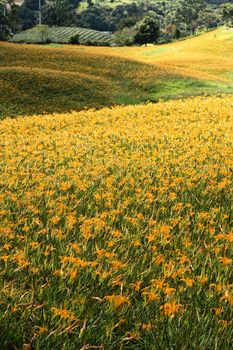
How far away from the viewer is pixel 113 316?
394cm

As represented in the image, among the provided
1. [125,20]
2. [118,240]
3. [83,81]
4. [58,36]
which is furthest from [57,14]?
[118,240]

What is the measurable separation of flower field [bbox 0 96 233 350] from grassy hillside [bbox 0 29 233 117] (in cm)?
1128

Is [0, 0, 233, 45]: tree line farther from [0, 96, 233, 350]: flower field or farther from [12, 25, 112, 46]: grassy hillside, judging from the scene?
[0, 96, 233, 350]: flower field

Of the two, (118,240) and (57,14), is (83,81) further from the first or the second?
(57,14)

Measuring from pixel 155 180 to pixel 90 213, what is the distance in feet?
7.39

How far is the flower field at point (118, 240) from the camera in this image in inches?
146

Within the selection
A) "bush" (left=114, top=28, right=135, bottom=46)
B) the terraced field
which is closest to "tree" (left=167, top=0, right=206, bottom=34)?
"bush" (left=114, top=28, right=135, bottom=46)

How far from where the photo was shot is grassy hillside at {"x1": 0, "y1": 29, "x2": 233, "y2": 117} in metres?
26.3

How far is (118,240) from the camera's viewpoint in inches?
205

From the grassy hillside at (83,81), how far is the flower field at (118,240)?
11278 mm

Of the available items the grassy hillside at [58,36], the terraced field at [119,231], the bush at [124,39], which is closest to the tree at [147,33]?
the bush at [124,39]

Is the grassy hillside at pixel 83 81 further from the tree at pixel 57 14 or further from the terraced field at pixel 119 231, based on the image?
the tree at pixel 57 14

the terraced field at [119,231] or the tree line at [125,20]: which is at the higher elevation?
the tree line at [125,20]

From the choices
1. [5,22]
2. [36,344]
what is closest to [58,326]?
[36,344]
